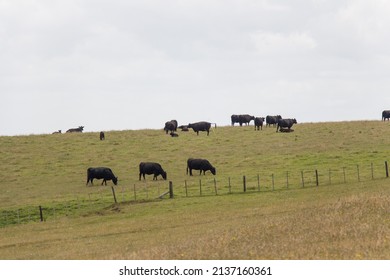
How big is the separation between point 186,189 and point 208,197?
2.34 metres

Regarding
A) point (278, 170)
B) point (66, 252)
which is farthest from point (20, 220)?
point (278, 170)

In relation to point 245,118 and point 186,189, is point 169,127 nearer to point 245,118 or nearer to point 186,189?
point 245,118

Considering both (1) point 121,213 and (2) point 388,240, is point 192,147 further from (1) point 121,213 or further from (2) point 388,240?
(2) point 388,240

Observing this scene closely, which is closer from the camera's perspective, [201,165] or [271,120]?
[201,165]

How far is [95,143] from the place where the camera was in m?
66.9

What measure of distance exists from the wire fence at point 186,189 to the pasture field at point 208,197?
9 cm

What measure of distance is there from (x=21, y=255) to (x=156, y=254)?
8.52 m

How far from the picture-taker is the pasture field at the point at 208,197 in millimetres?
20273

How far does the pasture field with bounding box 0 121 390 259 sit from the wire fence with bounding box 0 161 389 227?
9 centimetres

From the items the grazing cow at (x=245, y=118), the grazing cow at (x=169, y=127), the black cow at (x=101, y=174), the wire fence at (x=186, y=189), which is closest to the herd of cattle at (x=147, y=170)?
the black cow at (x=101, y=174)

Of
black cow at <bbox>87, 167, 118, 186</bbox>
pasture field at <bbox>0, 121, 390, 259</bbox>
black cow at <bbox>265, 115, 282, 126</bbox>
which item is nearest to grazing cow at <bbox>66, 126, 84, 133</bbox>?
pasture field at <bbox>0, 121, 390, 259</bbox>

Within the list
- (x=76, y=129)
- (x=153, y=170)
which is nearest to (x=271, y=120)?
(x=76, y=129)

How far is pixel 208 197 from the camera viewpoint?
39750mm

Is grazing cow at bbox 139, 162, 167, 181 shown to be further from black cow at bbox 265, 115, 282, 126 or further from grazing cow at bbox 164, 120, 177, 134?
black cow at bbox 265, 115, 282, 126
